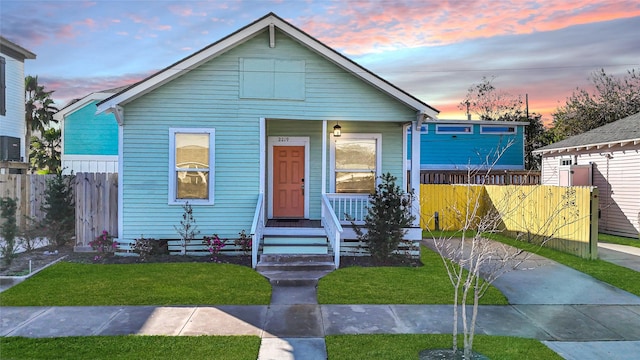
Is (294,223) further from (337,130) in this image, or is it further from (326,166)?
(337,130)

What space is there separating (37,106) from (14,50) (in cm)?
1657

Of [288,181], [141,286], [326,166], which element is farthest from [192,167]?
[141,286]

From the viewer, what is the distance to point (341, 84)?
10617 mm

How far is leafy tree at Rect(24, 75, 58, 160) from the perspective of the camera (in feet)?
89.9

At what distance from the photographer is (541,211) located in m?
12.4

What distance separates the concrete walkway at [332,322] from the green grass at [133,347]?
0.20 metres

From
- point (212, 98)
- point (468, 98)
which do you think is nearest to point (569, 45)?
point (212, 98)

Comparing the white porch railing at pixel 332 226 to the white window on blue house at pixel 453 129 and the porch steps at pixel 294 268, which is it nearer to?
the porch steps at pixel 294 268

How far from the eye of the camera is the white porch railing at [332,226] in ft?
29.5

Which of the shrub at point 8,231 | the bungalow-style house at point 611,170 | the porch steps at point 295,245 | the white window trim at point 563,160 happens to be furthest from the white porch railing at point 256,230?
the white window trim at point 563,160

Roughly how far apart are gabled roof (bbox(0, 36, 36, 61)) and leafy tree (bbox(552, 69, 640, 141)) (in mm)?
31023

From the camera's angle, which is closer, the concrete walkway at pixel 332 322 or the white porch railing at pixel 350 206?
A: the concrete walkway at pixel 332 322

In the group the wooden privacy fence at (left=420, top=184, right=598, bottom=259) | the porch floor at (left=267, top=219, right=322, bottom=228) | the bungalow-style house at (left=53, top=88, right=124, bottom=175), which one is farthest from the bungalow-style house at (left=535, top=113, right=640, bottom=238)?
the bungalow-style house at (left=53, top=88, right=124, bottom=175)

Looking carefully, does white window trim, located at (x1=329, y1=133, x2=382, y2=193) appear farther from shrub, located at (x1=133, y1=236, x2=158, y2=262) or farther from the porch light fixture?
shrub, located at (x1=133, y1=236, x2=158, y2=262)
